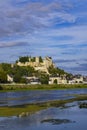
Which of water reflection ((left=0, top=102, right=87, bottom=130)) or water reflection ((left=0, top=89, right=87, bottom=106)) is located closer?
water reflection ((left=0, top=102, right=87, bottom=130))

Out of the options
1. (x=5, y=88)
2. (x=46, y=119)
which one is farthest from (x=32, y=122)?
(x=5, y=88)

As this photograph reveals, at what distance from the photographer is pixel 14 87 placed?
173250 millimetres

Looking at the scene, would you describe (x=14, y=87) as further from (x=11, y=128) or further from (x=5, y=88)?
(x=11, y=128)

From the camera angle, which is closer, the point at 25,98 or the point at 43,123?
the point at 43,123

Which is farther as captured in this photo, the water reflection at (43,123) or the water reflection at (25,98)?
the water reflection at (25,98)

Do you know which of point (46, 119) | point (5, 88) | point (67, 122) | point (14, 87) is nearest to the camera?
point (67, 122)

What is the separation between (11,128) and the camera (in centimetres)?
2897

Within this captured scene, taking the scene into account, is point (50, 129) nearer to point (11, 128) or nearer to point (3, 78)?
point (11, 128)

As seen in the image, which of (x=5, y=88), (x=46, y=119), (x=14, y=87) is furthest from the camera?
(x=14, y=87)

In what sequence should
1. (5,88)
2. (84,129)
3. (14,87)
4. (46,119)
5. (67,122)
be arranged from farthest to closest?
(14,87)
(5,88)
(46,119)
(67,122)
(84,129)

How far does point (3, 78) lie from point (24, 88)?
11.4 metres

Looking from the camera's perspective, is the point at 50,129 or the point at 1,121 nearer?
the point at 50,129

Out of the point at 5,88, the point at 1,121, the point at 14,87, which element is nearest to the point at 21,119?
the point at 1,121

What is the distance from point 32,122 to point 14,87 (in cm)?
14113
